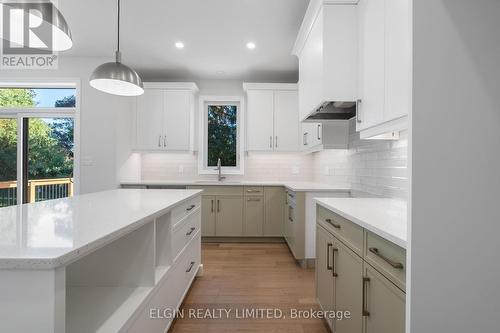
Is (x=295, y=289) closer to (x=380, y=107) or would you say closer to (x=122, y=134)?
(x=380, y=107)

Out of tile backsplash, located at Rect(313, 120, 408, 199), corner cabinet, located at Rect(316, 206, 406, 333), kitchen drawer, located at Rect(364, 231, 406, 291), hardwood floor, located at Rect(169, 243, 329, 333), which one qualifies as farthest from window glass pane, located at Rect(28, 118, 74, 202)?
kitchen drawer, located at Rect(364, 231, 406, 291)

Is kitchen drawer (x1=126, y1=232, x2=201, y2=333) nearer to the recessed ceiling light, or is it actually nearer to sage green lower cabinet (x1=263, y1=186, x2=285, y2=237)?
sage green lower cabinet (x1=263, y1=186, x2=285, y2=237)

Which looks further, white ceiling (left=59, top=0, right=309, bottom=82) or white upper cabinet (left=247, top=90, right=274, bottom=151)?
white upper cabinet (left=247, top=90, right=274, bottom=151)

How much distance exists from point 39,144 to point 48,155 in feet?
0.72

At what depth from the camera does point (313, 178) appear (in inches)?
187

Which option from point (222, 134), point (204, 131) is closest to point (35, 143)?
point (204, 131)

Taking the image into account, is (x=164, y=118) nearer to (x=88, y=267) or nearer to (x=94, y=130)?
(x=94, y=130)

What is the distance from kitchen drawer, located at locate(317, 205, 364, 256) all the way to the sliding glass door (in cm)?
398

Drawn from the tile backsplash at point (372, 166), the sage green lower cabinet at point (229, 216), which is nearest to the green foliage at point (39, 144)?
the sage green lower cabinet at point (229, 216)

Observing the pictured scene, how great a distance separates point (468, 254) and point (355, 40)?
177 centimetres

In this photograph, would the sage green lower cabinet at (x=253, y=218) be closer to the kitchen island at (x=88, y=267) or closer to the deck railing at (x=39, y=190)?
the kitchen island at (x=88, y=267)

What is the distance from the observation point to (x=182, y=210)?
2.11 metres

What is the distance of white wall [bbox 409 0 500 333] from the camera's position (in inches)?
31.8

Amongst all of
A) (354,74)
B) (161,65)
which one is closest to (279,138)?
(161,65)
